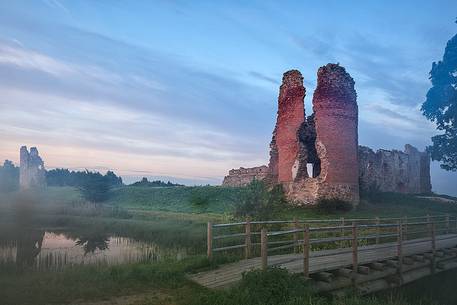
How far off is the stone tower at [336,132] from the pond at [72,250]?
15.7 meters

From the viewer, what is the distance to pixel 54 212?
114ft

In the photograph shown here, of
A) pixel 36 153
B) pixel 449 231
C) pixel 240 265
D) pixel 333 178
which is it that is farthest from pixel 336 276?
pixel 36 153

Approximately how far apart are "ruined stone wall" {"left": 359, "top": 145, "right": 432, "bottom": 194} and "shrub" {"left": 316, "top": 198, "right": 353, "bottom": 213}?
315 inches

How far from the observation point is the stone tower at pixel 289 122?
3462 centimetres

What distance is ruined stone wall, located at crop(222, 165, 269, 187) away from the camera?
2079 inches

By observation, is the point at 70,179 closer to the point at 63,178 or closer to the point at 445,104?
the point at 63,178

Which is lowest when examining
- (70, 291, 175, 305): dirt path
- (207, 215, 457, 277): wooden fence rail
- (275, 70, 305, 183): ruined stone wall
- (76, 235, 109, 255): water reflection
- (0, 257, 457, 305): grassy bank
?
(76, 235, 109, 255): water reflection

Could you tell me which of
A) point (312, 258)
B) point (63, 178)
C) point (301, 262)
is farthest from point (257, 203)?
point (63, 178)

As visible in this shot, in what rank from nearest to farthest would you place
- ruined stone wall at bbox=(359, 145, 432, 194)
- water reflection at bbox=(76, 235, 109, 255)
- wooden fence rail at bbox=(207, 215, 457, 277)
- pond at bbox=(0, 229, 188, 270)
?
wooden fence rail at bbox=(207, 215, 457, 277)
pond at bbox=(0, 229, 188, 270)
water reflection at bbox=(76, 235, 109, 255)
ruined stone wall at bbox=(359, 145, 432, 194)

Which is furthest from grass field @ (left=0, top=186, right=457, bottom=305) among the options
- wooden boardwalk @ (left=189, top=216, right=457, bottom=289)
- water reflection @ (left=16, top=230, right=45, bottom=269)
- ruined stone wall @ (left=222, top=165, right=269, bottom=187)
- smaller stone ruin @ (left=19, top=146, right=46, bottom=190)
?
smaller stone ruin @ (left=19, top=146, right=46, bottom=190)

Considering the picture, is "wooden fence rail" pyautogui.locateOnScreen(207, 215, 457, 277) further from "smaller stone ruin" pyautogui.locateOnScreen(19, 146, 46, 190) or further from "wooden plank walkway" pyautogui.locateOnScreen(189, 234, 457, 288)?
"smaller stone ruin" pyautogui.locateOnScreen(19, 146, 46, 190)

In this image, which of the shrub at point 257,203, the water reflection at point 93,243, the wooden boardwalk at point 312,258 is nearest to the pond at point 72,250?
the water reflection at point 93,243

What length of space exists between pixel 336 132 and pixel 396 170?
21251mm

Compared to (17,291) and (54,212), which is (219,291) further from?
(54,212)
